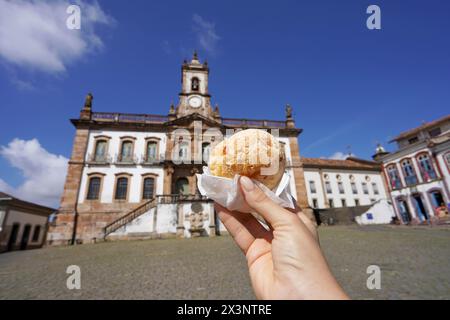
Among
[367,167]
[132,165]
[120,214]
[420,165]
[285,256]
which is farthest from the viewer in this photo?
[367,167]

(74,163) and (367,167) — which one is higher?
(367,167)

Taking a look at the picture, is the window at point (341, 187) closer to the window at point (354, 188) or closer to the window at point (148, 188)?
the window at point (354, 188)

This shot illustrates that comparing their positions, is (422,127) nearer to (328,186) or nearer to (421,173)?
(421,173)

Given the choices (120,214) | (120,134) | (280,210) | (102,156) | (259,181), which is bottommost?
(280,210)

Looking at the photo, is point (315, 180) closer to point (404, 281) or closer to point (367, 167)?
point (367, 167)

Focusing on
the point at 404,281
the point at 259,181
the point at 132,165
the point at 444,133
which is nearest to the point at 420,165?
the point at 444,133

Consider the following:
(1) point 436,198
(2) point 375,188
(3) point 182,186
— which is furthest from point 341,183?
(3) point 182,186
